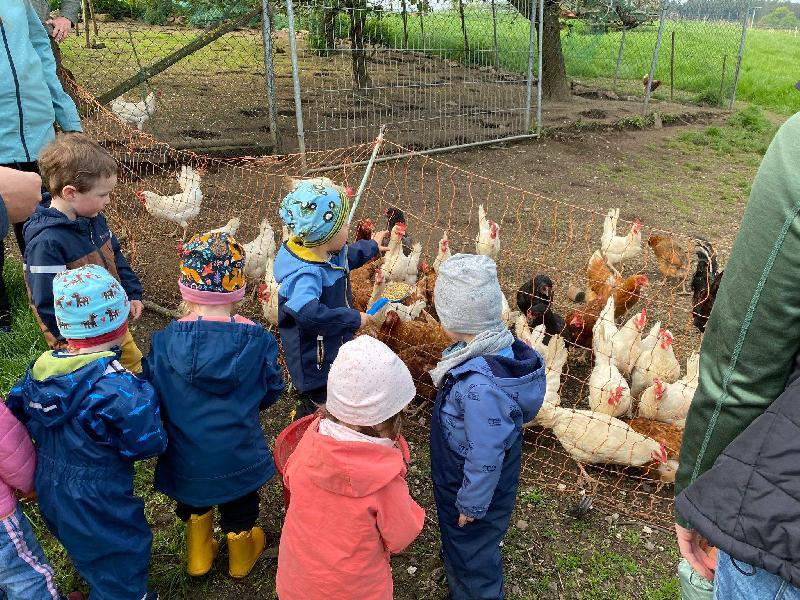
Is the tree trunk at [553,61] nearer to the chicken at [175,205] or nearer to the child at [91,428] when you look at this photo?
the chicken at [175,205]

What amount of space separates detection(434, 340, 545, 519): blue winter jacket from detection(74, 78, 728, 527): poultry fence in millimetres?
1042

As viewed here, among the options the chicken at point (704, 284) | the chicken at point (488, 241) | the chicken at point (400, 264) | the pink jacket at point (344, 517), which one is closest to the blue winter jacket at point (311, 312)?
the pink jacket at point (344, 517)

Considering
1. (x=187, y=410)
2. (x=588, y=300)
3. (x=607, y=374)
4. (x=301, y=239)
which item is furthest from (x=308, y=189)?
(x=588, y=300)

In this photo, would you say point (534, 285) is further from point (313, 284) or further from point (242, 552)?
point (242, 552)

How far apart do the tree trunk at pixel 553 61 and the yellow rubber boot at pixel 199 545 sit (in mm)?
9898

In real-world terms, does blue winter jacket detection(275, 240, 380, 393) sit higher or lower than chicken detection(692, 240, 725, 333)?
higher

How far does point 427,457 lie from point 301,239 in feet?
4.26

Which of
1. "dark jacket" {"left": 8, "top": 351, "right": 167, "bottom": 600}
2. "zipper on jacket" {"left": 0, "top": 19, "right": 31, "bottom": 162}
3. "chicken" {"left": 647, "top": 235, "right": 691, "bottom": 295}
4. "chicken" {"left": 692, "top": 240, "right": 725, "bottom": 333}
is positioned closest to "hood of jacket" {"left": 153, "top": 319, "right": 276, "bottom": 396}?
"dark jacket" {"left": 8, "top": 351, "right": 167, "bottom": 600}

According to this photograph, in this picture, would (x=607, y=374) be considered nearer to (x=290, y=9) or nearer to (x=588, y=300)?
(x=588, y=300)

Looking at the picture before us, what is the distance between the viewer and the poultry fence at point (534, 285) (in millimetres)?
2939

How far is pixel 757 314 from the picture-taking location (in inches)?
42.6

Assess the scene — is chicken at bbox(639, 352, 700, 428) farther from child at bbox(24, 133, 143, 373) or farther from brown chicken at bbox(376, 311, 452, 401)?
child at bbox(24, 133, 143, 373)

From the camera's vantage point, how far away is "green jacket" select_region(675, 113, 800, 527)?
3.34ft

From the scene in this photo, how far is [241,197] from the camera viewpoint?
6.10 metres
